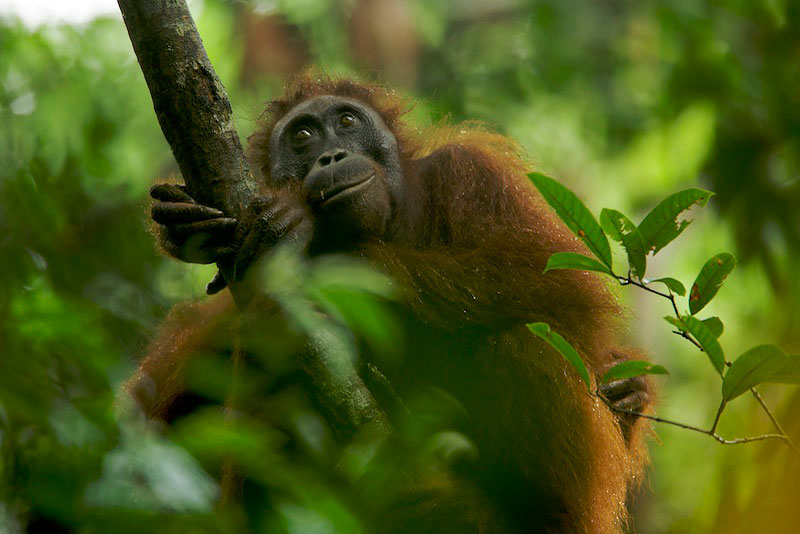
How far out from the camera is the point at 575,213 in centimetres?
254

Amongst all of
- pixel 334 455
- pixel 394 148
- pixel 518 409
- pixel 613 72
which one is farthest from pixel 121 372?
pixel 613 72

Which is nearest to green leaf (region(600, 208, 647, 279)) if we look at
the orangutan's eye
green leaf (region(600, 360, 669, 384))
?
green leaf (region(600, 360, 669, 384))

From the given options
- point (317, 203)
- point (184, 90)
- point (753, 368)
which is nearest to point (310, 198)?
point (317, 203)

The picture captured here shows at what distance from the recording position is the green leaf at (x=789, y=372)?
232 cm

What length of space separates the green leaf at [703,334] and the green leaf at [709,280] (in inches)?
4.9

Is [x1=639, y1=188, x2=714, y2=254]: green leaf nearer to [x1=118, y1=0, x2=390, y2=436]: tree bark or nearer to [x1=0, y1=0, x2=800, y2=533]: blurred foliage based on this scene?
[x1=0, y1=0, x2=800, y2=533]: blurred foliage

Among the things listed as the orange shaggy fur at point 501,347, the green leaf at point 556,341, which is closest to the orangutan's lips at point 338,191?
the orange shaggy fur at point 501,347

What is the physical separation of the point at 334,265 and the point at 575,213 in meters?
0.77

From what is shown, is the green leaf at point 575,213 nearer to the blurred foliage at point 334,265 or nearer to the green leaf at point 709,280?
the green leaf at point 709,280

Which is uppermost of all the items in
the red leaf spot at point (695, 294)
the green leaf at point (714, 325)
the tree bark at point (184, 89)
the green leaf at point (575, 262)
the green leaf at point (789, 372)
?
the tree bark at point (184, 89)

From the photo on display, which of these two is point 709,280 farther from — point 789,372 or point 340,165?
point 340,165

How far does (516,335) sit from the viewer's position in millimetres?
3674

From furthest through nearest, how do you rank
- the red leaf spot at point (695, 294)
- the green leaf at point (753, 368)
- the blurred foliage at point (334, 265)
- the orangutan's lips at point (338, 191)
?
the orangutan's lips at point (338, 191) → the red leaf spot at point (695, 294) → the green leaf at point (753, 368) → the blurred foliage at point (334, 265)

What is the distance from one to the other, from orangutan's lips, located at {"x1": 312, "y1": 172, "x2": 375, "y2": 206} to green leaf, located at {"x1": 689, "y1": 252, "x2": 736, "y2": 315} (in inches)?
75.0
